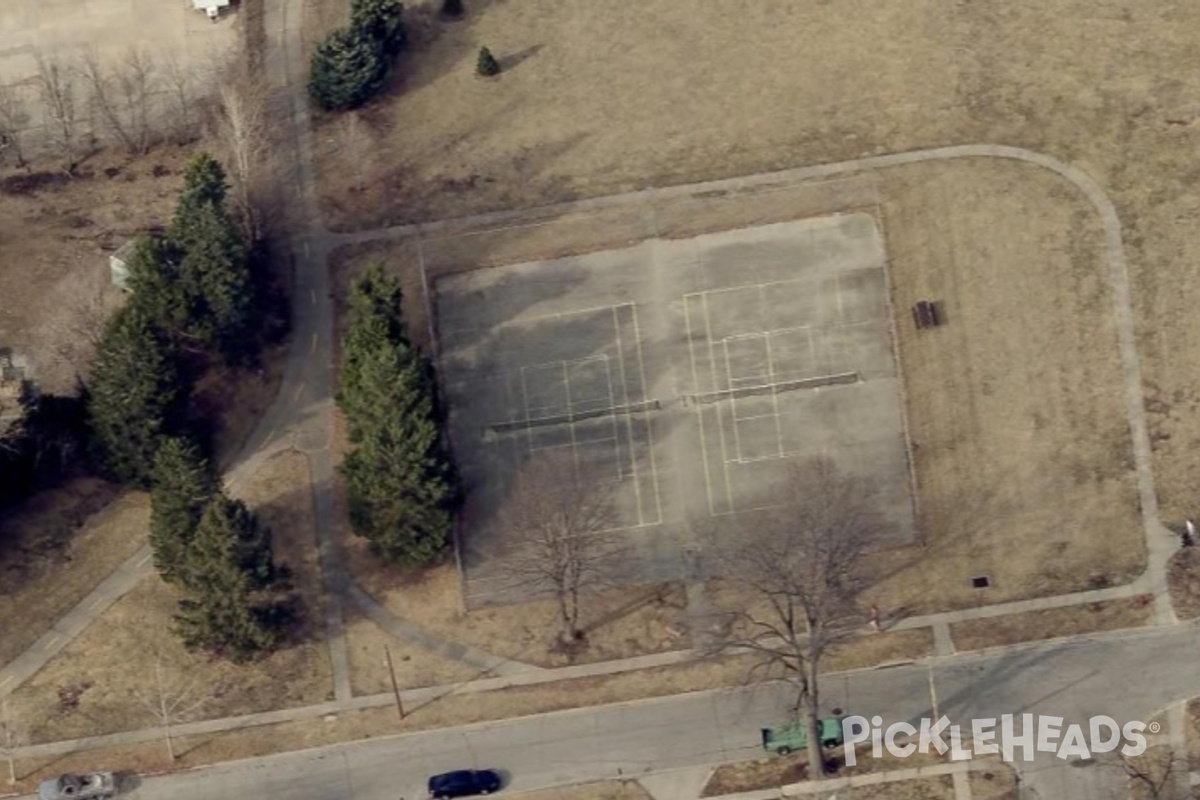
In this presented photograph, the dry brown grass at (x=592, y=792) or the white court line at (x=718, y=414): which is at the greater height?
the white court line at (x=718, y=414)

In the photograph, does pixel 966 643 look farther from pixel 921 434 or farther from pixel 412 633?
pixel 412 633

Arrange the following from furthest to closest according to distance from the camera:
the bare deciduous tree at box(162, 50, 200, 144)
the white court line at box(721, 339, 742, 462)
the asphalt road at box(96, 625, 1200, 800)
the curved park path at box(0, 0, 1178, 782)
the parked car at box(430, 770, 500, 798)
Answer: the bare deciduous tree at box(162, 50, 200, 144) < the white court line at box(721, 339, 742, 462) < the curved park path at box(0, 0, 1178, 782) < the asphalt road at box(96, 625, 1200, 800) < the parked car at box(430, 770, 500, 798)

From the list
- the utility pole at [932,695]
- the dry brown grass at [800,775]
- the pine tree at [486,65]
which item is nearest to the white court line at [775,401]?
the utility pole at [932,695]

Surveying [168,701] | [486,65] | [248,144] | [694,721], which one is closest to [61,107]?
[248,144]

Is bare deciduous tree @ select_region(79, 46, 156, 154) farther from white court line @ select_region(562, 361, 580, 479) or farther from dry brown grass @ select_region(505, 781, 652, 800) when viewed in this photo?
dry brown grass @ select_region(505, 781, 652, 800)

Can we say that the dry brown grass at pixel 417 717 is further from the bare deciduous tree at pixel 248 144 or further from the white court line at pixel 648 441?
the bare deciduous tree at pixel 248 144

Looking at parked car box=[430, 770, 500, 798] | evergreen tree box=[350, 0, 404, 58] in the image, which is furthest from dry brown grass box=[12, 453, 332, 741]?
evergreen tree box=[350, 0, 404, 58]

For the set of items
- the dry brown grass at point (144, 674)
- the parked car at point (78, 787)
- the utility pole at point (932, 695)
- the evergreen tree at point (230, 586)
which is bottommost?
the utility pole at point (932, 695)

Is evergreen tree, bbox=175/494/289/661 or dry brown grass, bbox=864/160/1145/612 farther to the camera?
dry brown grass, bbox=864/160/1145/612
